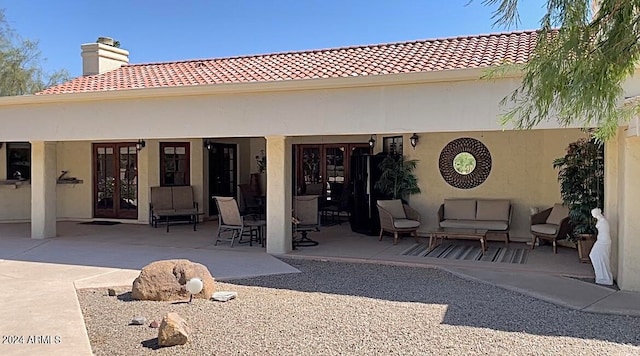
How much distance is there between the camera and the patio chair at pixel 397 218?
446 inches

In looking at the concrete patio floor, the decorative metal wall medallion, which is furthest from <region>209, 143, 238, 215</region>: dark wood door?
the decorative metal wall medallion

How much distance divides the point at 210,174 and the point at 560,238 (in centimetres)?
1041

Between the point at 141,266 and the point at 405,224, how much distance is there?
5.75 metres

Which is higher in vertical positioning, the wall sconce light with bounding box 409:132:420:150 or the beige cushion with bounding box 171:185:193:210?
the wall sconce light with bounding box 409:132:420:150

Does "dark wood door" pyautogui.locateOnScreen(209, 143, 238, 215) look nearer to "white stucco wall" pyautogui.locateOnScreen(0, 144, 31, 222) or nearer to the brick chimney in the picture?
the brick chimney

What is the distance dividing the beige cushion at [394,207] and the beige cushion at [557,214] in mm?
3227

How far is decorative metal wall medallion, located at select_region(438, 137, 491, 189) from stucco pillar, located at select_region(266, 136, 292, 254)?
4.49 metres

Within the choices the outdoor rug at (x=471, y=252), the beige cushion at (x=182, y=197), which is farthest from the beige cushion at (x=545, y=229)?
the beige cushion at (x=182, y=197)

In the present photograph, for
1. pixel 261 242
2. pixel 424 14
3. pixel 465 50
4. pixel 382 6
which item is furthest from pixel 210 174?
pixel 424 14

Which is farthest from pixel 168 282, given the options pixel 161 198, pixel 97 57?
pixel 97 57

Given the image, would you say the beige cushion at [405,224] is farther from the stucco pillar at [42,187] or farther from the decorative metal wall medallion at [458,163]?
the stucco pillar at [42,187]

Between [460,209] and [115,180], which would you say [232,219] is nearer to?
[460,209]

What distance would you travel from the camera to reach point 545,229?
1030 centimetres

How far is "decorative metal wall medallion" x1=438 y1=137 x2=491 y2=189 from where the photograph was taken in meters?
12.1
